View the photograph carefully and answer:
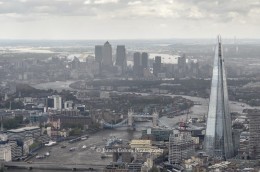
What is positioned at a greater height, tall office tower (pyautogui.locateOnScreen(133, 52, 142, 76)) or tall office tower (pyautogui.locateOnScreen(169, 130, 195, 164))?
tall office tower (pyautogui.locateOnScreen(133, 52, 142, 76))

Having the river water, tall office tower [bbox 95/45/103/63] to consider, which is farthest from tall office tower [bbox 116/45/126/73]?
the river water

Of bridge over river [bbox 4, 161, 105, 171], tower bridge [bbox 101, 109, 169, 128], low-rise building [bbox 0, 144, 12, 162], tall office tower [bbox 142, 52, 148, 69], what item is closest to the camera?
bridge over river [bbox 4, 161, 105, 171]

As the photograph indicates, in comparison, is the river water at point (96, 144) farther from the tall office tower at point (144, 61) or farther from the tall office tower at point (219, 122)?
the tall office tower at point (144, 61)

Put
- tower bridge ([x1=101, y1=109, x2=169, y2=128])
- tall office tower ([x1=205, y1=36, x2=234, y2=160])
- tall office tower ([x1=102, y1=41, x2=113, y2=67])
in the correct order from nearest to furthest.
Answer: tall office tower ([x1=205, y1=36, x2=234, y2=160])
tower bridge ([x1=101, y1=109, x2=169, y2=128])
tall office tower ([x1=102, y1=41, x2=113, y2=67])

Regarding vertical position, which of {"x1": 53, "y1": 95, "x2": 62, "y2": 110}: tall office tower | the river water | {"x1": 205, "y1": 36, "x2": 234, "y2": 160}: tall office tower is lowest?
the river water

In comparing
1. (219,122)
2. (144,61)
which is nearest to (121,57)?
(144,61)

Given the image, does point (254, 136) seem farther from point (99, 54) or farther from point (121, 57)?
point (99, 54)

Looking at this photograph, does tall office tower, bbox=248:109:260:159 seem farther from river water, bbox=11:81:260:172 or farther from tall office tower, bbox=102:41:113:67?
tall office tower, bbox=102:41:113:67

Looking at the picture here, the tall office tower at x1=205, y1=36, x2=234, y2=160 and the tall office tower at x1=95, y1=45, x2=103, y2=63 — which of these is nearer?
the tall office tower at x1=205, y1=36, x2=234, y2=160
